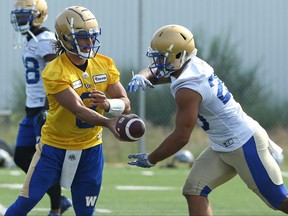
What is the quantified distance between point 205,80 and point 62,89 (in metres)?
0.92

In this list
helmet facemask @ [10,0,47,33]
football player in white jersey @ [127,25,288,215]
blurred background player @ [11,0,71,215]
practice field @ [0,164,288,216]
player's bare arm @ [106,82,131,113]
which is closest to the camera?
football player in white jersey @ [127,25,288,215]

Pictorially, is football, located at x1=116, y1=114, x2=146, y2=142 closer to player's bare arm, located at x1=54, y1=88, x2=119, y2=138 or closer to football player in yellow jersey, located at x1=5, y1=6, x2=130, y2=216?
player's bare arm, located at x1=54, y1=88, x2=119, y2=138

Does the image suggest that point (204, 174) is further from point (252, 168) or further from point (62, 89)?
point (62, 89)

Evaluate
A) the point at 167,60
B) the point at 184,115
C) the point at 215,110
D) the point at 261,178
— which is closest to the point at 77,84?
the point at 167,60

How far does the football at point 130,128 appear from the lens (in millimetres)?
5516

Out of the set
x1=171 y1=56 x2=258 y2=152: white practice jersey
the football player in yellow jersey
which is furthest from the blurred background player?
x1=171 y1=56 x2=258 y2=152: white practice jersey

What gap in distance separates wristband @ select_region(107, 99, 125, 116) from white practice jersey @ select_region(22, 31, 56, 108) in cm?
173

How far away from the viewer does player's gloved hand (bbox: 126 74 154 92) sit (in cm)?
609

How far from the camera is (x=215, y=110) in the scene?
19.4 ft

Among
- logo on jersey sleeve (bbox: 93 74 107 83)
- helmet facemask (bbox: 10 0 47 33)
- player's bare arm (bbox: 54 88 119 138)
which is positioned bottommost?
helmet facemask (bbox: 10 0 47 33)

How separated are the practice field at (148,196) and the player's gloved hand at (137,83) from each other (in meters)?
2.15

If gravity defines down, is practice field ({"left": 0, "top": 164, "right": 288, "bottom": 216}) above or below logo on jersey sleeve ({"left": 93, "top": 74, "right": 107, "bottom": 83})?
below

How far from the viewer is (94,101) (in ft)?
19.0

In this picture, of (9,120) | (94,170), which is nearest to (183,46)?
(94,170)
